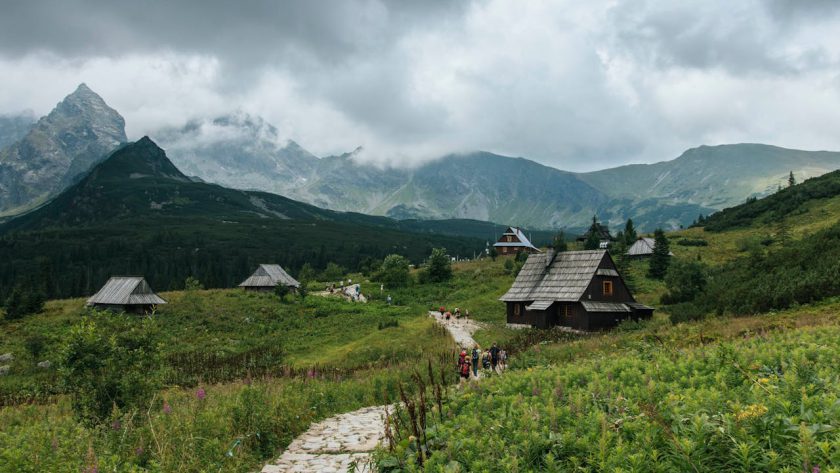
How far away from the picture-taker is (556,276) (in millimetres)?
51188

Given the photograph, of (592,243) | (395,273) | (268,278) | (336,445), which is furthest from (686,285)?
(268,278)

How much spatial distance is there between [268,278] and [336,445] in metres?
71.3

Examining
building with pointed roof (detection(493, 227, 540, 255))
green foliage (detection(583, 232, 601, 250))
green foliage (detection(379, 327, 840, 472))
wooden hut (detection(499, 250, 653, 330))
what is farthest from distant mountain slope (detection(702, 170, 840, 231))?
green foliage (detection(379, 327, 840, 472))

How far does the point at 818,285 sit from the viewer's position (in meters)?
27.5

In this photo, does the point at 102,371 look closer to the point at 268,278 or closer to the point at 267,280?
the point at 267,280

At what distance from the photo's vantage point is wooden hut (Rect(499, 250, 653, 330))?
4712 centimetres

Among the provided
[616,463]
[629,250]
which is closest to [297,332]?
[616,463]

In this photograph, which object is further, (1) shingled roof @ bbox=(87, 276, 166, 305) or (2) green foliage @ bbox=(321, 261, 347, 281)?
(2) green foliage @ bbox=(321, 261, 347, 281)

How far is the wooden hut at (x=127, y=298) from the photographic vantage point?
61.5 meters

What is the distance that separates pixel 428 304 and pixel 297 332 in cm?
2019

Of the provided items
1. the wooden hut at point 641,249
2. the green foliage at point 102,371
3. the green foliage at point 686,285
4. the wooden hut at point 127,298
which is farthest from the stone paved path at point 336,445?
the wooden hut at point 641,249

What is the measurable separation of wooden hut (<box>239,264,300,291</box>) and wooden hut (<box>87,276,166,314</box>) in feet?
55.2

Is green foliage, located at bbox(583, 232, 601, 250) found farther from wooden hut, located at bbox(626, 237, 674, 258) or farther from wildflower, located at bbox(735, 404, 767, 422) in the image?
wildflower, located at bbox(735, 404, 767, 422)

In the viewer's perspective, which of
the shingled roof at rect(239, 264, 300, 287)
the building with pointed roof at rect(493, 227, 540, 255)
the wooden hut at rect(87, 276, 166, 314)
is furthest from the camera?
the building with pointed roof at rect(493, 227, 540, 255)
